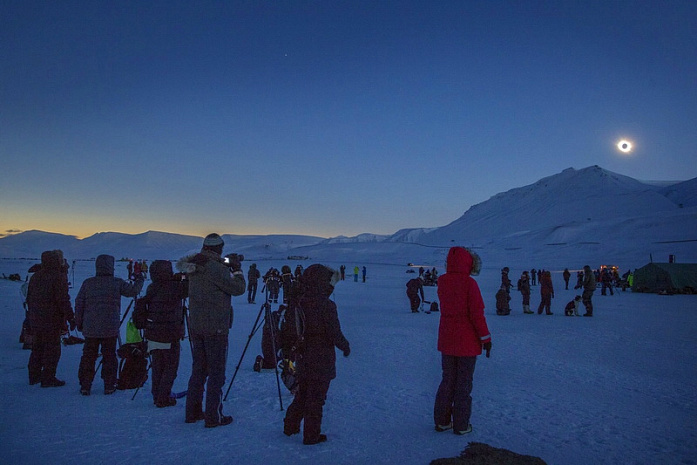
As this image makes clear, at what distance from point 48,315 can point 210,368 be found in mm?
3092

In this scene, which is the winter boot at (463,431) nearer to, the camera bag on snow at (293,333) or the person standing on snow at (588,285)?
the camera bag on snow at (293,333)

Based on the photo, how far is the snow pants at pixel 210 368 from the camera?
4.60 metres

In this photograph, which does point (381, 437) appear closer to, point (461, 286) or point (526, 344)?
point (461, 286)

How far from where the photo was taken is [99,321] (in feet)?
18.9

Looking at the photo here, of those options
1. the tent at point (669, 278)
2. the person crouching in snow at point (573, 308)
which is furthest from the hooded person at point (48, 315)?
the tent at point (669, 278)

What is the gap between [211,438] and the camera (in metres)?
4.39

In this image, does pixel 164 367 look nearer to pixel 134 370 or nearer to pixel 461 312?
pixel 134 370

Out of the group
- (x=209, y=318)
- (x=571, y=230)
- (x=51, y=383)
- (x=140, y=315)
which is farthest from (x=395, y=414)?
(x=571, y=230)

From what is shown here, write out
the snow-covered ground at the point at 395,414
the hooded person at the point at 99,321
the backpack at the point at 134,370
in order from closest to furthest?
the snow-covered ground at the point at 395,414
the hooded person at the point at 99,321
the backpack at the point at 134,370

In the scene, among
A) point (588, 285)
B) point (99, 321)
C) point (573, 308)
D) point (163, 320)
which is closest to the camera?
point (163, 320)

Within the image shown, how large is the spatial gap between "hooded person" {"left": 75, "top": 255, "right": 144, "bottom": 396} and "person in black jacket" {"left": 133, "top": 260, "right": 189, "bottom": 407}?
700 mm

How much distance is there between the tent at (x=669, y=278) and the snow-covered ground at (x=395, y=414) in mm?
21236

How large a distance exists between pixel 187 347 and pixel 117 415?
14.9ft

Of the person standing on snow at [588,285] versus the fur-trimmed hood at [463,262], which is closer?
the fur-trimmed hood at [463,262]
